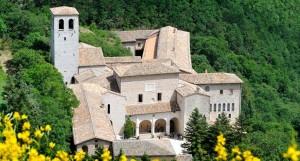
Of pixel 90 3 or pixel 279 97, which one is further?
pixel 90 3

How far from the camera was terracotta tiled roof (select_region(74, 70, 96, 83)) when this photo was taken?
147 feet

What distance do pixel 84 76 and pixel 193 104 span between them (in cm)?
706

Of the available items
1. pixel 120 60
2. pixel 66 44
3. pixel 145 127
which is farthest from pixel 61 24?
pixel 145 127

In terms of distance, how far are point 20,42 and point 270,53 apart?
109ft

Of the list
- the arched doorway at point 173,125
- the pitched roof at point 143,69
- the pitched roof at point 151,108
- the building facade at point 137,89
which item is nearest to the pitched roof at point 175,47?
the building facade at point 137,89

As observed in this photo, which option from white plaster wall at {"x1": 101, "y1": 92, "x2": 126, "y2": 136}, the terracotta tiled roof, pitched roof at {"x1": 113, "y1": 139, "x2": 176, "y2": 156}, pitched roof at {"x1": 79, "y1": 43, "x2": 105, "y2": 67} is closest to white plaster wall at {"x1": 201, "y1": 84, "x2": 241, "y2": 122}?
white plaster wall at {"x1": 101, "y1": 92, "x2": 126, "y2": 136}

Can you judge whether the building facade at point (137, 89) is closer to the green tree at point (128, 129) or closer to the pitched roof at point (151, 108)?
the pitched roof at point (151, 108)

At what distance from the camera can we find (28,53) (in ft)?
145

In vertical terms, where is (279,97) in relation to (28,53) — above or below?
below

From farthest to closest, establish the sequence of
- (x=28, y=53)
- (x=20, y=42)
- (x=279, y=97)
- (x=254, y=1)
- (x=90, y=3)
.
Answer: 1. (x=254, y=1)
2. (x=90, y=3)
3. (x=279, y=97)
4. (x=20, y=42)
5. (x=28, y=53)

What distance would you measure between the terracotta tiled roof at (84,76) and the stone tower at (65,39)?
0.65 m

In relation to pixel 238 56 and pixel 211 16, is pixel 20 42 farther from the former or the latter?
pixel 211 16

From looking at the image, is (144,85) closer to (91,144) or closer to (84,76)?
(84,76)

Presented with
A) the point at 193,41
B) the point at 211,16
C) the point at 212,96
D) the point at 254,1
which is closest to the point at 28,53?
the point at 212,96
